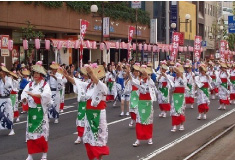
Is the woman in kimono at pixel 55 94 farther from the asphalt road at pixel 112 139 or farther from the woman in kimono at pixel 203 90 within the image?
the woman in kimono at pixel 203 90

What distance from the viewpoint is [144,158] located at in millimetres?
10305

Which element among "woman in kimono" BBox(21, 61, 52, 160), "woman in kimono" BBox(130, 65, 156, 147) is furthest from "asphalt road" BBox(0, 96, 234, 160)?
"woman in kimono" BBox(21, 61, 52, 160)

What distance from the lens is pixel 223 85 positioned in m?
20.7

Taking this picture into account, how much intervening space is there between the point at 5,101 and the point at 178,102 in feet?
15.7

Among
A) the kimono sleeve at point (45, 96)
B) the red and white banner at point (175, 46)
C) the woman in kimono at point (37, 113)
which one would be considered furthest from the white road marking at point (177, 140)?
the red and white banner at point (175, 46)

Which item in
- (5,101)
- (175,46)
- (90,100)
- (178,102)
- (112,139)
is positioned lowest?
(112,139)

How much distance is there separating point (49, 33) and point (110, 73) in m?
14.8

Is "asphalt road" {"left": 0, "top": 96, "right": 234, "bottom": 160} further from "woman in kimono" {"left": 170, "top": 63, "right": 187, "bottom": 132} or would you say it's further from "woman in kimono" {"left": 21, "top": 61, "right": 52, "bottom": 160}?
"woman in kimono" {"left": 21, "top": 61, "right": 52, "bottom": 160}

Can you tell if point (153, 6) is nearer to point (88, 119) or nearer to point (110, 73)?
point (110, 73)

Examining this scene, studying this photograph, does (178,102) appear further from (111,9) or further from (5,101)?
(111,9)

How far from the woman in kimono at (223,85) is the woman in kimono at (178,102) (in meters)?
6.09

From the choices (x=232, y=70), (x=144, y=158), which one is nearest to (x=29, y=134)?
(x=144, y=158)

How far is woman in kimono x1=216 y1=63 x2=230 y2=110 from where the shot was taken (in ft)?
67.0

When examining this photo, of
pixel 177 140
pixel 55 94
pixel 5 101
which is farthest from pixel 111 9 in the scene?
pixel 177 140
